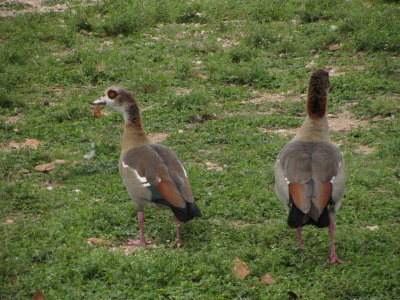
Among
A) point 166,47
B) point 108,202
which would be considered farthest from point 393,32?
point 108,202

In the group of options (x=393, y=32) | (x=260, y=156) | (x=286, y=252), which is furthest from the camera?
(x=393, y=32)

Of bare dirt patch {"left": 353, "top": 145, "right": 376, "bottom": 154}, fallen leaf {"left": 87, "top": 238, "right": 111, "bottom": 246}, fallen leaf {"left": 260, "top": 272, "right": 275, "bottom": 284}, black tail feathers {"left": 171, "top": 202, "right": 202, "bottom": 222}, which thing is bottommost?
bare dirt patch {"left": 353, "top": 145, "right": 376, "bottom": 154}

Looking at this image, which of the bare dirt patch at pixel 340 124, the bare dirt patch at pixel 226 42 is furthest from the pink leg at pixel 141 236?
the bare dirt patch at pixel 226 42

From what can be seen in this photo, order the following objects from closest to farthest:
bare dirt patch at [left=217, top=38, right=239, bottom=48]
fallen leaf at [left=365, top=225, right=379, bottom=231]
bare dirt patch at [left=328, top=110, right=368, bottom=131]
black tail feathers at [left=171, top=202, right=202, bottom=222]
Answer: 1. black tail feathers at [left=171, top=202, right=202, bottom=222]
2. fallen leaf at [left=365, top=225, right=379, bottom=231]
3. bare dirt patch at [left=328, top=110, right=368, bottom=131]
4. bare dirt patch at [left=217, top=38, right=239, bottom=48]

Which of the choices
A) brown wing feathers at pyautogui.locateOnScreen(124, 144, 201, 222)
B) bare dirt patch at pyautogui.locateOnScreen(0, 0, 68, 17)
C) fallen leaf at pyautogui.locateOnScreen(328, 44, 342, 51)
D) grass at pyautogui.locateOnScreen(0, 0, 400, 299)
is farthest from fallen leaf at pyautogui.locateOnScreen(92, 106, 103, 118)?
bare dirt patch at pyautogui.locateOnScreen(0, 0, 68, 17)

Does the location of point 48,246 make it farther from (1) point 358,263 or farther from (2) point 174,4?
(2) point 174,4

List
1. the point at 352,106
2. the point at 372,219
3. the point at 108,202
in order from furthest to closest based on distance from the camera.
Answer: the point at 352,106, the point at 108,202, the point at 372,219

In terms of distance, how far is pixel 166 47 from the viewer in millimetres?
13492

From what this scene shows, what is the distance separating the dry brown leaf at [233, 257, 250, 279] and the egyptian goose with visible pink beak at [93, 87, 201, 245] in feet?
2.15

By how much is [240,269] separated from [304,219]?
28.4 inches

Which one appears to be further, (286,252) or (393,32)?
(393,32)

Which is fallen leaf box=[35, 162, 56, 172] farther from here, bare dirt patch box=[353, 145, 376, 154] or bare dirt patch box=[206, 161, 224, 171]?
bare dirt patch box=[353, 145, 376, 154]

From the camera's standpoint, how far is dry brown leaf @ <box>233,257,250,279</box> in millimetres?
5903

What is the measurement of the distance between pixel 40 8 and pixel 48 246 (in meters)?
11.0
